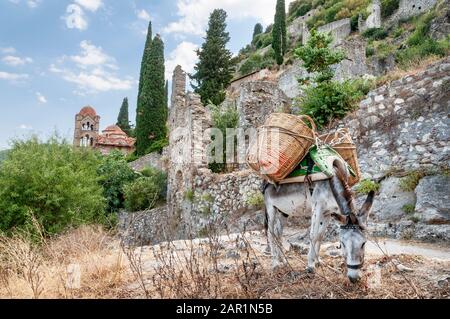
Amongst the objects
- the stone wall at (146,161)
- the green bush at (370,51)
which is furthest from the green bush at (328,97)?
the green bush at (370,51)

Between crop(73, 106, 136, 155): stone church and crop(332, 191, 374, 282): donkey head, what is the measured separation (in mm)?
41922

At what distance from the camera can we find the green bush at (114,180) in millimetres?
19188

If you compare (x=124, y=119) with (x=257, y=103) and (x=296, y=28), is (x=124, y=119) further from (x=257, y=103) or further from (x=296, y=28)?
(x=257, y=103)

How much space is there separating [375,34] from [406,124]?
3495 cm

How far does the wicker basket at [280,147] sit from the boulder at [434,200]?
4298 millimetres

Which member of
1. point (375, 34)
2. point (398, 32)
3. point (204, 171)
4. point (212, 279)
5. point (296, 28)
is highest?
point (296, 28)

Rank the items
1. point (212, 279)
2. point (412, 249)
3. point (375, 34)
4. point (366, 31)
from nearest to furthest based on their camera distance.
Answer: point (212, 279) → point (412, 249) → point (375, 34) → point (366, 31)

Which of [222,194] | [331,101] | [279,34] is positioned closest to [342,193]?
[331,101]

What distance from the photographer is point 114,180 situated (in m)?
19.9

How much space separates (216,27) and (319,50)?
22.0 metres

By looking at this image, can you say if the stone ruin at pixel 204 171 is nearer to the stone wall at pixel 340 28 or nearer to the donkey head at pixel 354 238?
the donkey head at pixel 354 238
